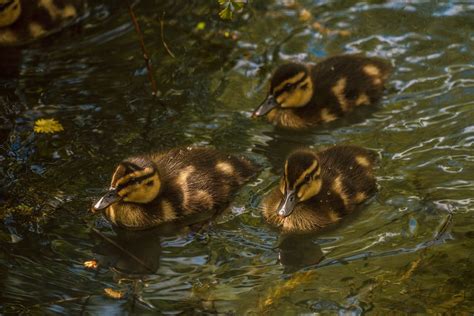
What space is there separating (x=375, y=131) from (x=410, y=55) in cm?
84

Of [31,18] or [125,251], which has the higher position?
[31,18]

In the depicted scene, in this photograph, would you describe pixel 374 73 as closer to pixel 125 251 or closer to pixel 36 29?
pixel 125 251

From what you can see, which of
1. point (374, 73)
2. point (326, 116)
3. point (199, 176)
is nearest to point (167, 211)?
point (199, 176)

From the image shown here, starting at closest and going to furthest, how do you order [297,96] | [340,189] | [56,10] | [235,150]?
[340,189], [235,150], [297,96], [56,10]

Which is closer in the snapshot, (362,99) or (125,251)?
(125,251)

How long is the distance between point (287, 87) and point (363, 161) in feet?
2.41

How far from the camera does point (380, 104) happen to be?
212 inches


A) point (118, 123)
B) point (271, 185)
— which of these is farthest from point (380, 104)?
point (118, 123)

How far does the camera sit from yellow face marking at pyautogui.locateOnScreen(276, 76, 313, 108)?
5199 millimetres

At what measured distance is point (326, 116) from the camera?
533 cm

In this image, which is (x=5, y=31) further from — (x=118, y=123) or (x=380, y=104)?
(x=380, y=104)

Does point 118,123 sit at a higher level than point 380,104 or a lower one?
higher

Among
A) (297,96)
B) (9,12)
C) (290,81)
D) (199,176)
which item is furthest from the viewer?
(9,12)

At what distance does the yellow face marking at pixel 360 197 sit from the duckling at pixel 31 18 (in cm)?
285
